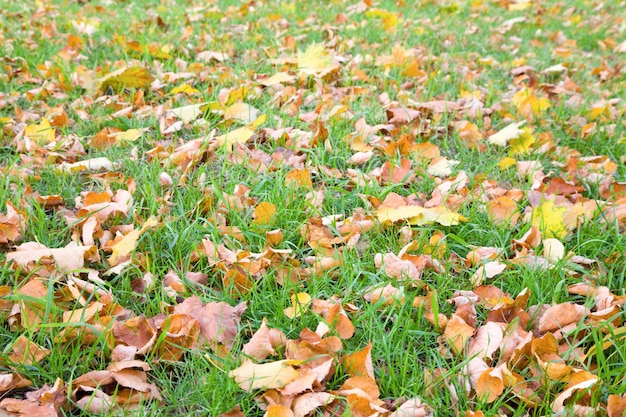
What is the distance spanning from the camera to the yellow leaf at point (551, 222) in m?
2.10

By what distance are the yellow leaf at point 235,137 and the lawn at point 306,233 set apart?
0.02 meters

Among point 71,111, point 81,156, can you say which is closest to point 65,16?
point 71,111

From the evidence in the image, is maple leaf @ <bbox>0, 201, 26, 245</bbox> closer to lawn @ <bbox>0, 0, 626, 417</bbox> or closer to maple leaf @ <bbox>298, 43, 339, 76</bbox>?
lawn @ <bbox>0, 0, 626, 417</bbox>

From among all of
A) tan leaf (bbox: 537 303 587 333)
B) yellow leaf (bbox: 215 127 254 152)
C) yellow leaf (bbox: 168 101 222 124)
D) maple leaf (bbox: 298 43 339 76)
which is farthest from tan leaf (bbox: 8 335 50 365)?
maple leaf (bbox: 298 43 339 76)

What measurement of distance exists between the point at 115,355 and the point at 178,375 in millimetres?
183

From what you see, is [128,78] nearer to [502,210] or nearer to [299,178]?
[299,178]

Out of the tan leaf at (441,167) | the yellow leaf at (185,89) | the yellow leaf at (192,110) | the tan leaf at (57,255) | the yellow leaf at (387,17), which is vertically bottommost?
the tan leaf at (441,167)

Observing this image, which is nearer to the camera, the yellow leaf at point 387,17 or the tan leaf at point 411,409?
the tan leaf at point 411,409

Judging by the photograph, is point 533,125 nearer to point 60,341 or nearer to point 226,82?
point 226,82

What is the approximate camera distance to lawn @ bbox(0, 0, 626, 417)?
1.53 meters

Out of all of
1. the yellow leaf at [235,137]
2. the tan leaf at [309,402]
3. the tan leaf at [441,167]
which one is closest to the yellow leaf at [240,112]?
the yellow leaf at [235,137]

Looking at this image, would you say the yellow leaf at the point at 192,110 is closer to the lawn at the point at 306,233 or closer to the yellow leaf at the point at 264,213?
the lawn at the point at 306,233

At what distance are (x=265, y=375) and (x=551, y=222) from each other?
4.06ft

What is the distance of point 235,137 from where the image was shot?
8.86 feet
